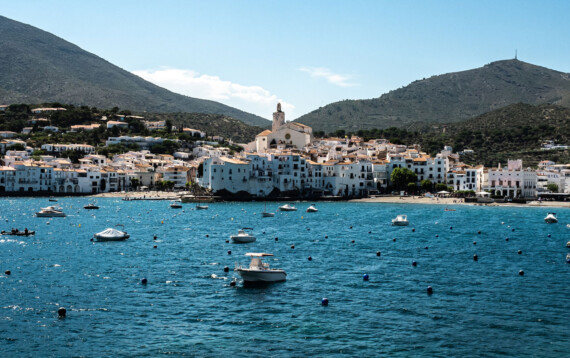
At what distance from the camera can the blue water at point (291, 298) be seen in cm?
2244

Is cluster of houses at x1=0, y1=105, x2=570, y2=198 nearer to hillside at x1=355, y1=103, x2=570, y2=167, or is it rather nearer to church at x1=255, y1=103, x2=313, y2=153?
church at x1=255, y1=103, x2=313, y2=153

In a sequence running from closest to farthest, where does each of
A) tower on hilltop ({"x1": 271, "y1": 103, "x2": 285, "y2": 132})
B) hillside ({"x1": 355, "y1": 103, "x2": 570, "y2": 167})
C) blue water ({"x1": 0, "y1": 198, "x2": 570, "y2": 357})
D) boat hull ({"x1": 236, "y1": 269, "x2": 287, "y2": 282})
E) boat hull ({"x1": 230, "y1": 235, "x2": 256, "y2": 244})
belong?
blue water ({"x1": 0, "y1": 198, "x2": 570, "y2": 357}) → boat hull ({"x1": 236, "y1": 269, "x2": 287, "y2": 282}) → boat hull ({"x1": 230, "y1": 235, "x2": 256, "y2": 244}) → hillside ({"x1": 355, "y1": 103, "x2": 570, "y2": 167}) → tower on hilltop ({"x1": 271, "y1": 103, "x2": 285, "y2": 132})

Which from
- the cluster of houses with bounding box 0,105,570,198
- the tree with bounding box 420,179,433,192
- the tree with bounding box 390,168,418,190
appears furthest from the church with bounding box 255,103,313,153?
the tree with bounding box 420,179,433,192

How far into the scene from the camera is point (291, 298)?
96.8ft

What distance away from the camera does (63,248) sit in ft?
157

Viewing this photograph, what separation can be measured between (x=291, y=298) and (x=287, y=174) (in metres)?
95.2

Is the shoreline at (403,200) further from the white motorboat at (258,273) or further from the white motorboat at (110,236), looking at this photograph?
the white motorboat at (258,273)

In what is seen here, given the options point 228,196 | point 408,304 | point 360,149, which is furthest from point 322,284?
point 360,149

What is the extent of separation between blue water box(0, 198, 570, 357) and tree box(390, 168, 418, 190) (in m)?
65.8

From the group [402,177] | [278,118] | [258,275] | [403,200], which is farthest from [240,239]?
[278,118]

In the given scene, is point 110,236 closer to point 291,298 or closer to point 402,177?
point 291,298

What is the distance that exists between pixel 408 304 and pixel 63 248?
30.6 m

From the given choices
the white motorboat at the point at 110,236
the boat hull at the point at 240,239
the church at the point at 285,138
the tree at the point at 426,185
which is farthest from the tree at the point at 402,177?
the white motorboat at the point at 110,236

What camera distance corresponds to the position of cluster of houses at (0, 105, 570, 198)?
119125 millimetres
